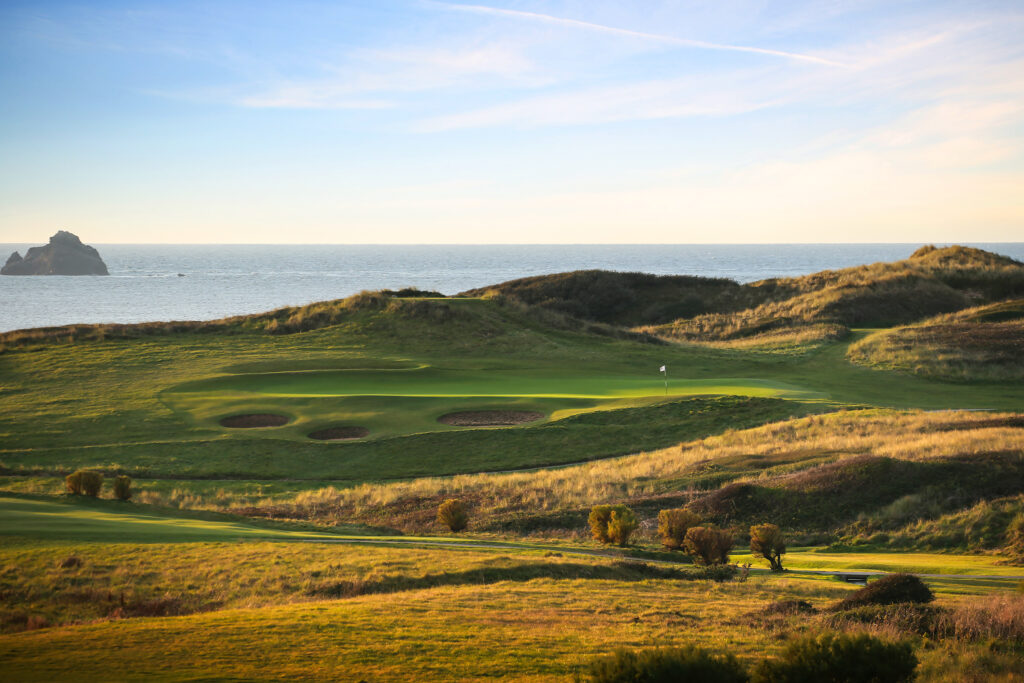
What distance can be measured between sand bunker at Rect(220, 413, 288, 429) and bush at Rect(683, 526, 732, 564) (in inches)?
865

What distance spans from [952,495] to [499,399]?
2137cm

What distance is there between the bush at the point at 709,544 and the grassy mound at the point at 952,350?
32.6m

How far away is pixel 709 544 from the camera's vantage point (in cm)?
1694

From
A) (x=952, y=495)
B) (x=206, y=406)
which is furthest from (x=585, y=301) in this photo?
(x=952, y=495)

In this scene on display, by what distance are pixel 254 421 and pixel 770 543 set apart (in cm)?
2451

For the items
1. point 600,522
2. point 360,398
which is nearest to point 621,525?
point 600,522

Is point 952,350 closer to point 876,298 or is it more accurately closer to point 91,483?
point 876,298

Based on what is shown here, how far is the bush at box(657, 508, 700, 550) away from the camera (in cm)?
1847

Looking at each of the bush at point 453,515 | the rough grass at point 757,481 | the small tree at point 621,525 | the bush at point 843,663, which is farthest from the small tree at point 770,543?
the bush at point 843,663

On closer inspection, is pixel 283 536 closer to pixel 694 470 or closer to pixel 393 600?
pixel 393 600

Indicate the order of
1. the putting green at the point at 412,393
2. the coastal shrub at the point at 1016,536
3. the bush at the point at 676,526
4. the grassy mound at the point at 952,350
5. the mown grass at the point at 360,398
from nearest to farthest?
the coastal shrub at the point at 1016,536 < the bush at the point at 676,526 < the mown grass at the point at 360,398 < the putting green at the point at 412,393 < the grassy mound at the point at 952,350

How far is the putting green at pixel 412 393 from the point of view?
113 ft

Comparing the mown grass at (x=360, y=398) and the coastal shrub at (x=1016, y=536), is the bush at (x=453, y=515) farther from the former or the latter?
the coastal shrub at (x=1016, y=536)

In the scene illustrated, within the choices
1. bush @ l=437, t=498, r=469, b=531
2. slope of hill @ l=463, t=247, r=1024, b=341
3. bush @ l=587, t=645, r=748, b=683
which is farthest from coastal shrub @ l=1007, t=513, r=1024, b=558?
slope of hill @ l=463, t=247, r=1024, b=341
